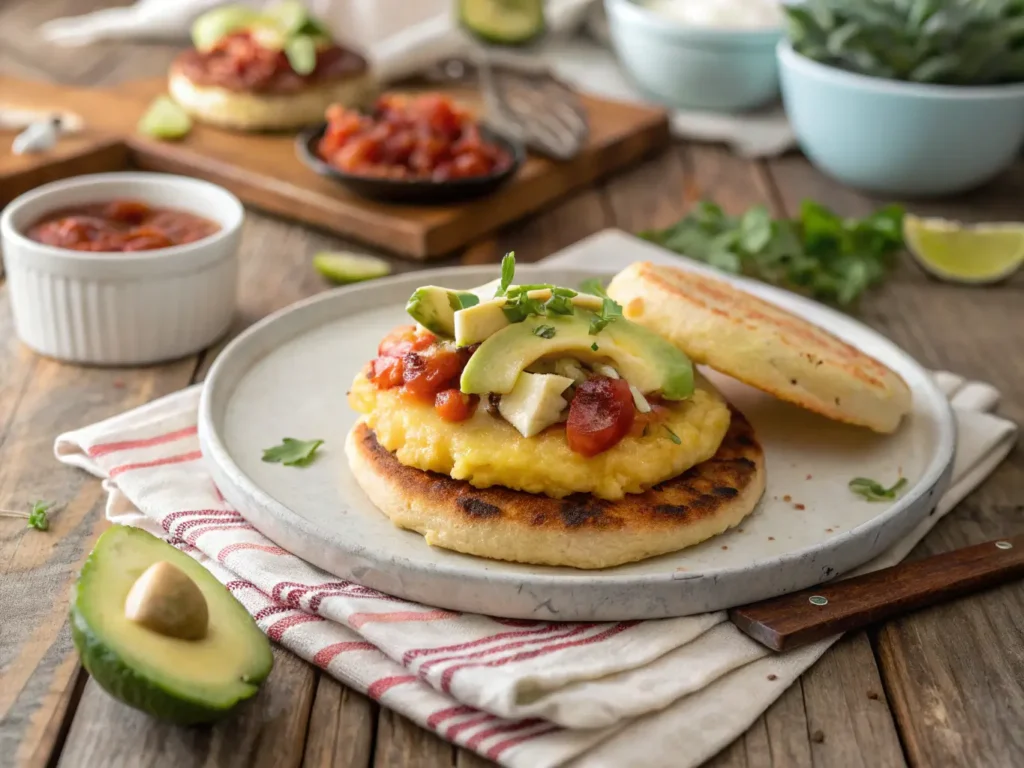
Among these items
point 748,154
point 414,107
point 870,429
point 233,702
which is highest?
point 233,702

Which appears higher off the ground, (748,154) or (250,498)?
(250,498)

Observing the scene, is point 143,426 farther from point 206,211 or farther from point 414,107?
point 414,107

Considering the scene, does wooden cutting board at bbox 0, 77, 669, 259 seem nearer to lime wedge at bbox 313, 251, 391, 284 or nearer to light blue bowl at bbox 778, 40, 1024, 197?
lime wedge at bbox 313, 251, 391, 284

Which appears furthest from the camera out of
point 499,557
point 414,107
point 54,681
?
point 414,107

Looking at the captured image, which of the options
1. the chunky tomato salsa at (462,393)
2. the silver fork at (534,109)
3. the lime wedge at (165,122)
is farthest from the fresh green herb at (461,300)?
the lime wedge at (165,122)

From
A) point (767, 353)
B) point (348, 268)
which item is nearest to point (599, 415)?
point (767, 353)

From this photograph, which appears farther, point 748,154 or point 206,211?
point 748,154

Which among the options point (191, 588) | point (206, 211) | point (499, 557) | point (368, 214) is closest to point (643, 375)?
point (499, 557)

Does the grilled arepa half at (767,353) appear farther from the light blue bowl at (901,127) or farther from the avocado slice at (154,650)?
the light blue bowl at (901,127)
